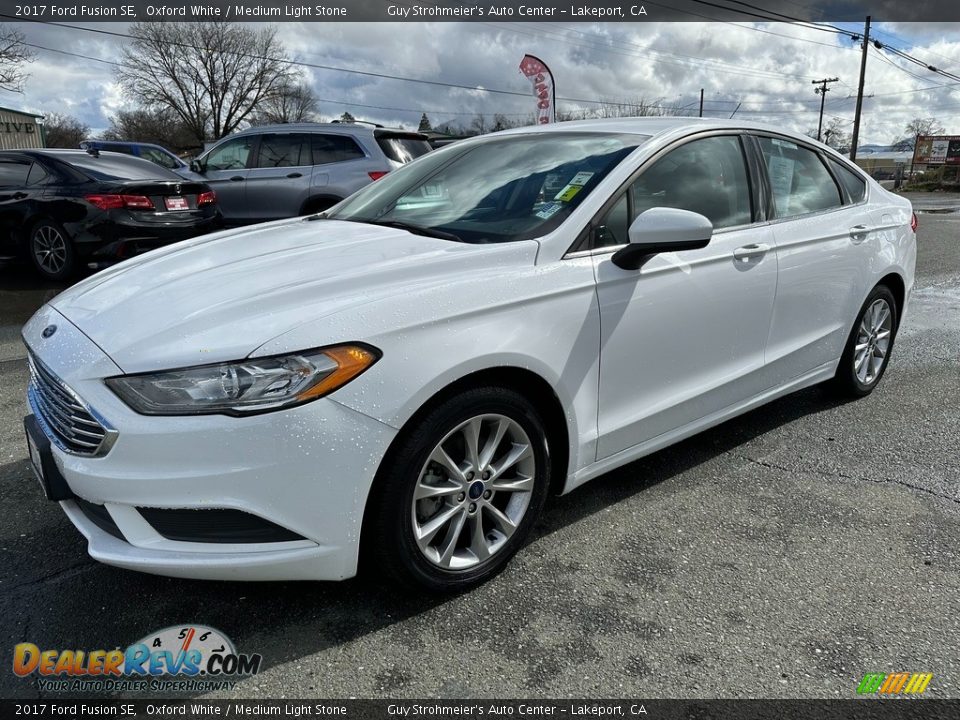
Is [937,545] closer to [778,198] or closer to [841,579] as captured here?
[841,579]

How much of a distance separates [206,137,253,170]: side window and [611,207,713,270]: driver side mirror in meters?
8.25

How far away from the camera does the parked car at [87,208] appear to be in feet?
23.2

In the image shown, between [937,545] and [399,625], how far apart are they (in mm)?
2109

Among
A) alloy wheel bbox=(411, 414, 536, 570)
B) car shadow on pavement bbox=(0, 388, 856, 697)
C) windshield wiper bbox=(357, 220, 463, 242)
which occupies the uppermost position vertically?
windshield wiper bbox=(357, 220, 463, 242)

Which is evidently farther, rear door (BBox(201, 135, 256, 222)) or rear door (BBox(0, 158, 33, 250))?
rear door (BBox(201, 135, 256, 222))

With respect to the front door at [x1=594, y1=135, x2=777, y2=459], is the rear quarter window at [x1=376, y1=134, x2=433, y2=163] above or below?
above

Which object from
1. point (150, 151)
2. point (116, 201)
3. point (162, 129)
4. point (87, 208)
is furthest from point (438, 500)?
point (162, 129)

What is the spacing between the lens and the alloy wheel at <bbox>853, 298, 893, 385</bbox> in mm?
4160

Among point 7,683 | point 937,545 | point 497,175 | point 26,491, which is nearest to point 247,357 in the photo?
point 7,683

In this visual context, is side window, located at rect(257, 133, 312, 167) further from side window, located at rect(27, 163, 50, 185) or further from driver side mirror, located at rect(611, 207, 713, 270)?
driver side mirror, located at rect(611, 207, 713, 270)

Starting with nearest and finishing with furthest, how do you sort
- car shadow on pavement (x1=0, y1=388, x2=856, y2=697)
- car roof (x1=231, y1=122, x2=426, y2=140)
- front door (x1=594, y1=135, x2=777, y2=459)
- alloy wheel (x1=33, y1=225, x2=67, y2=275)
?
car shadow on pavement (x1=0, y1=388, x2=856, y2=697) → front door (x1=594, y1=135, x2=777, y2=459) → alloy wheel (x1=33, y1=225, x2=67, y2=275) → car roof (x1=231, y1=122, x2=426, y2=140)

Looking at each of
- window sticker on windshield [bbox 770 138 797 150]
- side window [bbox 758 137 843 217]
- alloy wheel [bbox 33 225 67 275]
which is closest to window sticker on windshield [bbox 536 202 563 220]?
side window [bbox 758 137 843 217]

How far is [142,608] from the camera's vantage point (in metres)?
2.33

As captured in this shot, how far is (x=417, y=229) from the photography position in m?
2.88
